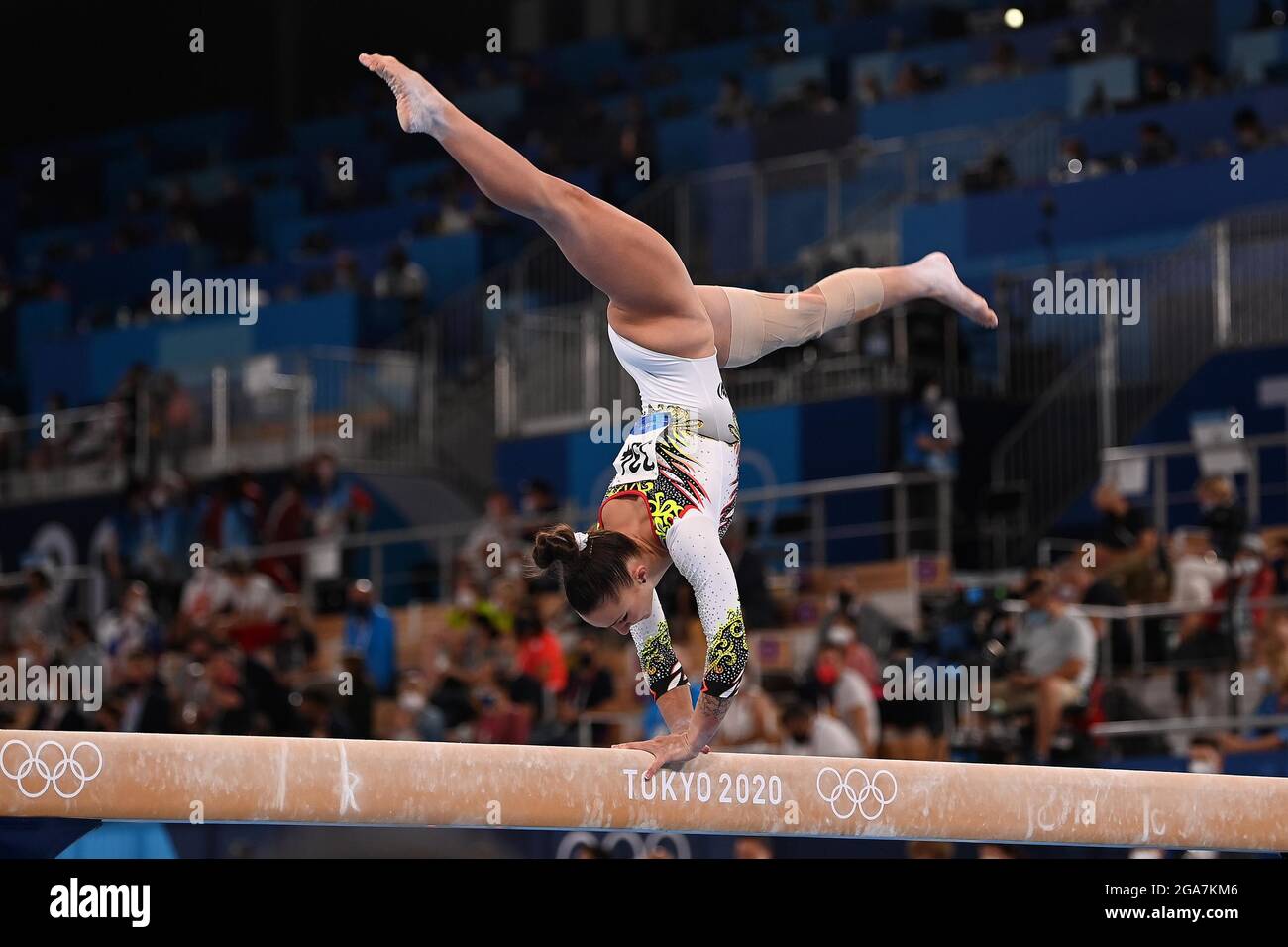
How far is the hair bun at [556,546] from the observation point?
20.3 feet

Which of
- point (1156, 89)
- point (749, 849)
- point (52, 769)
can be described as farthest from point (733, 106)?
point (52, 769)

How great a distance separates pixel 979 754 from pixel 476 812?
18.6ft

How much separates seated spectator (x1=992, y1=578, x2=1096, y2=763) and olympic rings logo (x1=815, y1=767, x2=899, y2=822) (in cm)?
497

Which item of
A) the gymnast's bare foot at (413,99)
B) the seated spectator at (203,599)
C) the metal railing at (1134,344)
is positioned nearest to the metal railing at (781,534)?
the seated spectator at (203,599)

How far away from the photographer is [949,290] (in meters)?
7.27

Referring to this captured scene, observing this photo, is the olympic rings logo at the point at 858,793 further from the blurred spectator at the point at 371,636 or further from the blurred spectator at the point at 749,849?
the blurred spectator at the point at 371,636

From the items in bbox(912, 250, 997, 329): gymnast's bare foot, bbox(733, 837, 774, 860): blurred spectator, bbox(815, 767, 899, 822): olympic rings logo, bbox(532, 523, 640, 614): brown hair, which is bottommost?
bbox(733, 837, 774, 860): blurred spectator

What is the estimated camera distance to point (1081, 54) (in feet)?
58.9

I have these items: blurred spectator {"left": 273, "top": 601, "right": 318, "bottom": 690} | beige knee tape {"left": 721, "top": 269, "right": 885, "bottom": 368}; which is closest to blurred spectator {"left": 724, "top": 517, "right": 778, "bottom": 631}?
blurred spectator {"left": 273, "top": 601, "right": 318, "bottom": 690}

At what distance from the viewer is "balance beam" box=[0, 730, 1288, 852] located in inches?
220

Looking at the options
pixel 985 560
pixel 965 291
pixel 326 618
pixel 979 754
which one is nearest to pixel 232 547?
pixel 326 618

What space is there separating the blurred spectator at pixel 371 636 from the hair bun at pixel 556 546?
8083mm

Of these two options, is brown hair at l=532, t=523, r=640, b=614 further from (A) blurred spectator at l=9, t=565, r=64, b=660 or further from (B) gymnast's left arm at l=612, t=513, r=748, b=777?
(A) blurred spectator at l=9, t=565, r=64, b=660

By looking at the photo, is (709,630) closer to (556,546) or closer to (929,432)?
(556,546)
